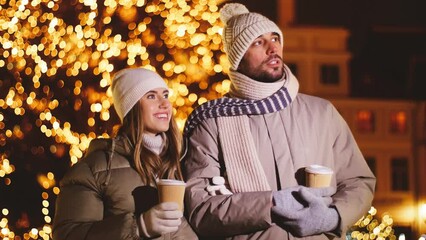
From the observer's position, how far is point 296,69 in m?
44.1

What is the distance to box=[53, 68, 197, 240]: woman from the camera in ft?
15.9

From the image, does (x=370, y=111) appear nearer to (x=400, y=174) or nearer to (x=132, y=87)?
(x=400, y=174)

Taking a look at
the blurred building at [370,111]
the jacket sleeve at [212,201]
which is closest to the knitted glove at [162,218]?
the jacket sleeve at [212,201]

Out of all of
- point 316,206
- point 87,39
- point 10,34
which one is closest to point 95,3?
point 87,39

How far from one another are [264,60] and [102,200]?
45.9 inches

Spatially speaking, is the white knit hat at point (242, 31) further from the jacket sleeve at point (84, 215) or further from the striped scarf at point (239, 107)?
the jacket sleeve at point (84, 215)

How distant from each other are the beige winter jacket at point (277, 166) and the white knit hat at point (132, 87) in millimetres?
365

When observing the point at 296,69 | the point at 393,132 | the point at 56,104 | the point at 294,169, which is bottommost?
the point at 393,132

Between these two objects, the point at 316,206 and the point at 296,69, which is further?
the point at 296,69

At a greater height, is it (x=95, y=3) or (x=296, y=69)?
(x=95, y=3)

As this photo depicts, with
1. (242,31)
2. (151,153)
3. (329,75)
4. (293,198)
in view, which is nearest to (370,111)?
(329,75)

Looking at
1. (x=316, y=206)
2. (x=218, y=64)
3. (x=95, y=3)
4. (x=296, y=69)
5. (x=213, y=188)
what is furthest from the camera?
(x=296, y=69)

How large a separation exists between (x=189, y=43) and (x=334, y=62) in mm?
35405

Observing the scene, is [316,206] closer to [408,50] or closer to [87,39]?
[87,39]
